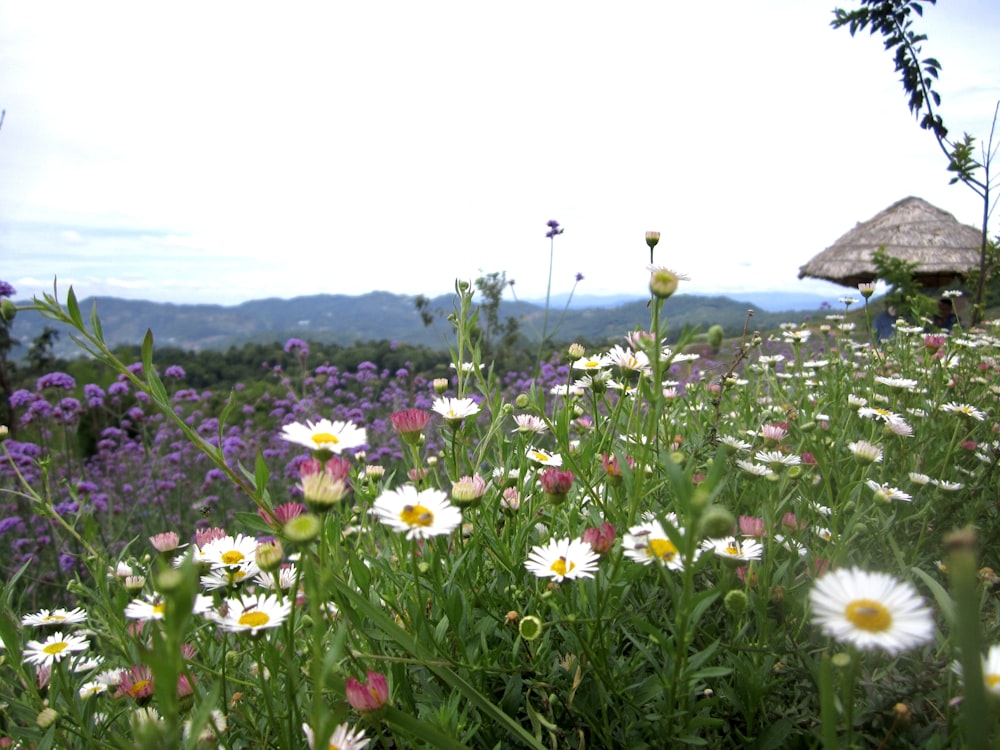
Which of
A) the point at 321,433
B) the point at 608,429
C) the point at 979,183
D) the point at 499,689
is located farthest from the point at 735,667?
the point at 979,183

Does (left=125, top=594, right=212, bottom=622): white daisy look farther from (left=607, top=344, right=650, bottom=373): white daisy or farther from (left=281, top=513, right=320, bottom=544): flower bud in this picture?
(left=607, top=344, right=650, bottom=373): white daisy

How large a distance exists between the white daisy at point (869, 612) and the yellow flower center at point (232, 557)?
32.9 inches

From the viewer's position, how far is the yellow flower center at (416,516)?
0.83 metres

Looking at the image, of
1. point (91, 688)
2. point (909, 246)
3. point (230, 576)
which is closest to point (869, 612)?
point (230, 576)

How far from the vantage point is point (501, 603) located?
1119 millimetres

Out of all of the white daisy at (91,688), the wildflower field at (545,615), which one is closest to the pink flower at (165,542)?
the wildflower field at (545,615)

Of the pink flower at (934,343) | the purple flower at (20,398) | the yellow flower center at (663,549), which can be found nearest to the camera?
the yellow flower center at (663,549)

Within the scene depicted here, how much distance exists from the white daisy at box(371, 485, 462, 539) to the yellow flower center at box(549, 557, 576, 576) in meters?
0.17

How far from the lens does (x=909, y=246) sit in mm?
7918

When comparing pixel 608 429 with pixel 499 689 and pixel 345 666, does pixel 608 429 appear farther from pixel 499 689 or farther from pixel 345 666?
pixel 345 666

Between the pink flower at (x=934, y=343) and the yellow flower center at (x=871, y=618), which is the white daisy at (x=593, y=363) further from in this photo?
the pink flower at (x=934, y=343)

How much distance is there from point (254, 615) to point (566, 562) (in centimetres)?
45

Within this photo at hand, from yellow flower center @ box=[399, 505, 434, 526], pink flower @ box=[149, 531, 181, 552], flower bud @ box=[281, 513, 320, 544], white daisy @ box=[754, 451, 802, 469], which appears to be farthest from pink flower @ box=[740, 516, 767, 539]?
pink flower @ box=[149, 531, 181, 552]

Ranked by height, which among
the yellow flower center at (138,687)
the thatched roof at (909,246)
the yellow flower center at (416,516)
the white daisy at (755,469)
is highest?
the thatched roof at (909,246)
